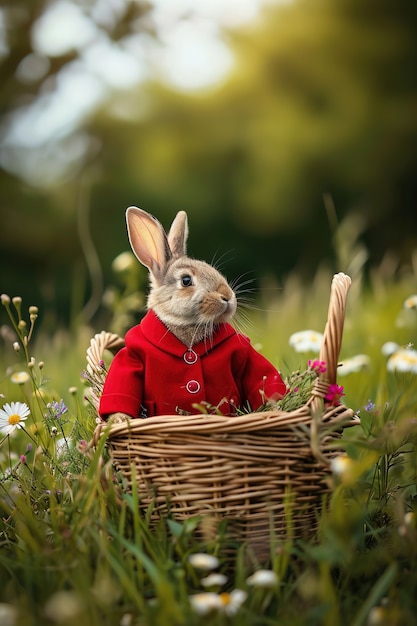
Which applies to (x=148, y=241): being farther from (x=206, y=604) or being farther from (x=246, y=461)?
(x=206, y=604)

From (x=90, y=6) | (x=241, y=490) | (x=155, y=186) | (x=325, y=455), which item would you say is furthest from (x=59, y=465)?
(x=90, y=6)

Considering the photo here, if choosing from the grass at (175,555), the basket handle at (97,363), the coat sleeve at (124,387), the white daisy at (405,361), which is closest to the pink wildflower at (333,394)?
the grass at (175,555)

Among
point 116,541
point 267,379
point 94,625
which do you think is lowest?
point 94,625

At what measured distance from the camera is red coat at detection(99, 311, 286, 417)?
216 cm

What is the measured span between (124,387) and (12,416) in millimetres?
353

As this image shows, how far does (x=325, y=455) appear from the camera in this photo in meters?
1.90

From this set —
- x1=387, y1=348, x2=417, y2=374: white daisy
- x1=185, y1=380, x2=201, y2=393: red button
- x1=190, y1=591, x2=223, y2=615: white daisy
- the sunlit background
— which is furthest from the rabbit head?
the sunlit background

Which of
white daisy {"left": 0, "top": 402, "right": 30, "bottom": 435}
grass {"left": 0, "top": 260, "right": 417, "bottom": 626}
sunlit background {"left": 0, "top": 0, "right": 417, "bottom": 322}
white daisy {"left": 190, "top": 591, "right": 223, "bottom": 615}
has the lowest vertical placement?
white daisy {"left": 190, "top": 591, "right": 223, "bottom": 615}

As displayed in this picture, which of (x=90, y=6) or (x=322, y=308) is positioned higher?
(x=90, y=6)

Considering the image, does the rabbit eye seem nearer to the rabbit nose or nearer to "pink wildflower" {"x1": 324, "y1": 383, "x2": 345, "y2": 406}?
the rabbit nose

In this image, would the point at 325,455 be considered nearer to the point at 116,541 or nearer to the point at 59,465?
the point at 116,541

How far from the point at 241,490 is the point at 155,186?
540 centimetres

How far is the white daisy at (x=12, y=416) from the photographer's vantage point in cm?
211

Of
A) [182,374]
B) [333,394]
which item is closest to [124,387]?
[182,374]
